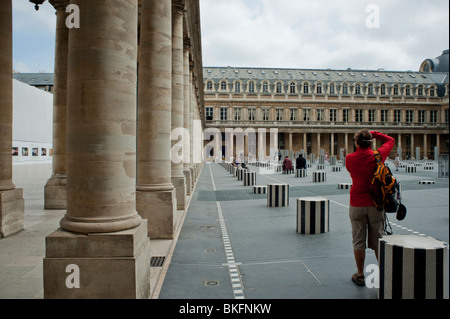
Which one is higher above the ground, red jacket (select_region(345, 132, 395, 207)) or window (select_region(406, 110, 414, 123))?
window (select_region(406, 110, 414, 123))

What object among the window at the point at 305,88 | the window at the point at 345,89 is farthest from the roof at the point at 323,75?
the window at the point at 305,88

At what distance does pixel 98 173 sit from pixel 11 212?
5.54 metres

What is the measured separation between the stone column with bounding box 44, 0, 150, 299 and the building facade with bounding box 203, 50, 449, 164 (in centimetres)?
6859

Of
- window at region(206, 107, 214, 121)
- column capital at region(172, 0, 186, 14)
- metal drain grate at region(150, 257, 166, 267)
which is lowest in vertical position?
metal drain grate at region(150, 257, 166, 267)

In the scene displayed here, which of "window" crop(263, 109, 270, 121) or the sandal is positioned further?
"window" crop(263, 109, 270, 121)

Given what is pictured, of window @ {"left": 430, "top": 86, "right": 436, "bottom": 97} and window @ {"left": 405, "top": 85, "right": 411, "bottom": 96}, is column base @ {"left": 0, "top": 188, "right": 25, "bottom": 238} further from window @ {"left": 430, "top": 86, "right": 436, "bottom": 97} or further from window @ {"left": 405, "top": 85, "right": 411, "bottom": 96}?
window @ {"left": 430, "top": 86, "right": 436, "bottom": 97}

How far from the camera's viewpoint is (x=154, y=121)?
8.05 m

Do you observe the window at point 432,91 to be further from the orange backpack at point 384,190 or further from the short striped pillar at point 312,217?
the orange backpack at point 384,190

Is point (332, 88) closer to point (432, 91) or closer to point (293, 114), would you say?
point (293, 114)

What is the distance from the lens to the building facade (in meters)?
75.4

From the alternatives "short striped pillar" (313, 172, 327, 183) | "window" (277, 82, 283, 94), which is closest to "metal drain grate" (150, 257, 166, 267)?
"short striped pillar" (313, 172, 327, 183)

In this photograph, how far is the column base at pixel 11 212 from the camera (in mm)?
8219

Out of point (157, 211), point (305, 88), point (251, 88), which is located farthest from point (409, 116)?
point (157, 211)
